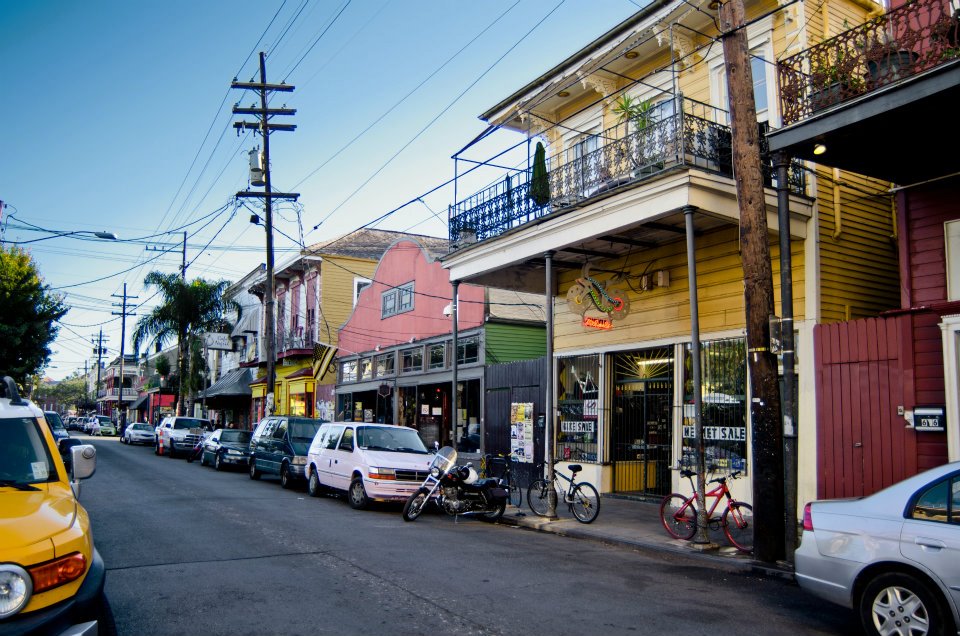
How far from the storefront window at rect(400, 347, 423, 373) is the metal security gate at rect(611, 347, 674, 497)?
9.02 m

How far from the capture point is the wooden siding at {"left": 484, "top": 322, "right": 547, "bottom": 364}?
20.1 m

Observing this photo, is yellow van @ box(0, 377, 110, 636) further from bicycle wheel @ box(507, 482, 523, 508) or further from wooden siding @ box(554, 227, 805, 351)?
wooden siding @ box(554, 227, 805, 351)

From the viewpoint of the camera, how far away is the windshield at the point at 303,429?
61.9 ft

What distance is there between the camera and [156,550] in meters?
8.97

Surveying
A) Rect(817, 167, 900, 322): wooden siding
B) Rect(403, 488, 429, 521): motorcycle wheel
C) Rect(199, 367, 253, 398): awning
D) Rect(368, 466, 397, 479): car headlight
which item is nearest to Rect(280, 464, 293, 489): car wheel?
Rect(368, 466, 397, 479): car headlight

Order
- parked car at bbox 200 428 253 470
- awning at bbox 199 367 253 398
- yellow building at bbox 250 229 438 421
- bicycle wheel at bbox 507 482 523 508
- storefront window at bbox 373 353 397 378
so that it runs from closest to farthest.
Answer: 1. bicycle wheel at bbox 507 482 523 508
2. parked car at bbox 200 428 253 470
3. storefront window at bbox 373 353 397 378
4. yellow building at bbox 250 229 438 421
5. awning at bbox 199 367 253 398

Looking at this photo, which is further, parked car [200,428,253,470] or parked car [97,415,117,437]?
parked car [97,415,117,437]

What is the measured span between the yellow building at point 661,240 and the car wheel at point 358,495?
198 inches

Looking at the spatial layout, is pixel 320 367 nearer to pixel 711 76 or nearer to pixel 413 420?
pixel 413 420

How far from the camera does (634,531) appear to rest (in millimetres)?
11477

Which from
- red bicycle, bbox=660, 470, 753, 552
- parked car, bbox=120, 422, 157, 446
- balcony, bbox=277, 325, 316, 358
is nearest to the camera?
red bicycle, bbox=660, 470, 753, 552

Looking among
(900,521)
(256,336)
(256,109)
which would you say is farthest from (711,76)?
(256,336)

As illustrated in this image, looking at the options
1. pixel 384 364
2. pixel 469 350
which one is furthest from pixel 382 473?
pixel 384 364

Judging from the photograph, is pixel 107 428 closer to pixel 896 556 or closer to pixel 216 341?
pixel 216 341
